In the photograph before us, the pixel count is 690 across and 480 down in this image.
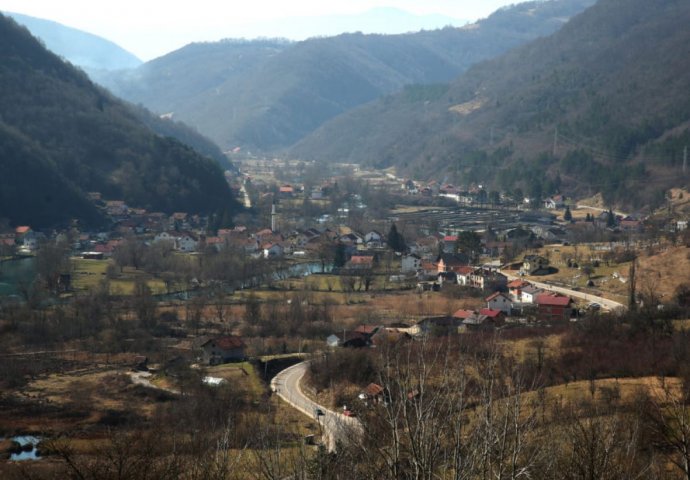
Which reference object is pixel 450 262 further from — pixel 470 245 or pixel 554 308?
pixel 554 308

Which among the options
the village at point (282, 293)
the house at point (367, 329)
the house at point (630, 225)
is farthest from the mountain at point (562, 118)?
the house at point (367, 329)

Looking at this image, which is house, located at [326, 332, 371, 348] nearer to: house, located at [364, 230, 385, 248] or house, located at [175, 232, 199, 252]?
house, located at [175, 232, 199, 252]

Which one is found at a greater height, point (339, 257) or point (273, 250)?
point (339, 257)

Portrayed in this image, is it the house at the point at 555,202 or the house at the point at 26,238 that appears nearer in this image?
the house at the point at 26,238

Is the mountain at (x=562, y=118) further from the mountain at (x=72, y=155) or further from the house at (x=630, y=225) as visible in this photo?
the mountain at (x=72, y=155)

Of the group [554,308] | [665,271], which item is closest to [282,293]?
[554,308]

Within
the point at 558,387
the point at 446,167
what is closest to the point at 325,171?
the point at 446,167
